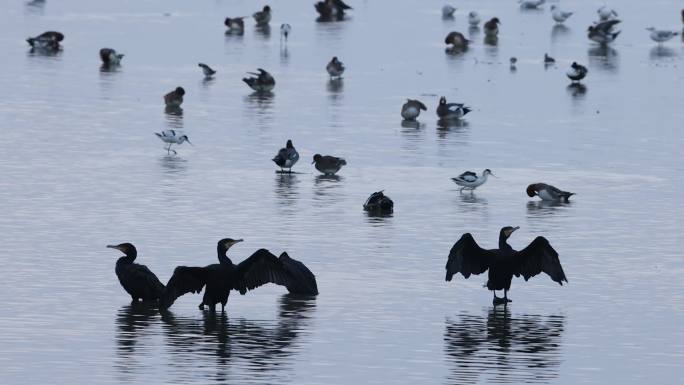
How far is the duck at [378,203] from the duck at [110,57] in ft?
82.7

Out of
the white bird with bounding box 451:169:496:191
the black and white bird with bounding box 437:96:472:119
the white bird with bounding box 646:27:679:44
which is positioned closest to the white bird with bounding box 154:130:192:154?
the white bird with bounding box 451:169:496:191

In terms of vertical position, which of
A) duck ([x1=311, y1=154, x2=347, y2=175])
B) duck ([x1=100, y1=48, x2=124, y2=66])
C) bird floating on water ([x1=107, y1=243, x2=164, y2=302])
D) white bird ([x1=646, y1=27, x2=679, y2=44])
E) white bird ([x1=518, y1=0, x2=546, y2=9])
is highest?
white bird ([x1=518, y1=0, x2=546, y2=9])

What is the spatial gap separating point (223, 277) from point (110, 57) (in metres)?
32.7

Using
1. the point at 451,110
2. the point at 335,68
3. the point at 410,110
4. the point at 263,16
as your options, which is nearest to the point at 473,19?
the point at 263,16

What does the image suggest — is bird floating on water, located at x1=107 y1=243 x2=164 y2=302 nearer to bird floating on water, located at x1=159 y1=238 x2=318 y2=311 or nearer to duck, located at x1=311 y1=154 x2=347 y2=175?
bird floating on water, located at x1=159 y1=238 x2=318 y2=311

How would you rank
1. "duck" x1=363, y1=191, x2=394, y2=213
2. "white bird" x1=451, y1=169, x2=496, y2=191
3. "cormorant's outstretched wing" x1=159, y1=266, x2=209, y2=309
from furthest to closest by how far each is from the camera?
"white bird" x1=451, y1=169, x2=496, y2=191, "duck" x1=363, y1=191, x2=394, y2=213, "cormorant's outstretched wing" x1=159, y1=266, x2=209, y2=309

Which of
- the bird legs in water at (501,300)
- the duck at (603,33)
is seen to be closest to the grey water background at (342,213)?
the bird legs in water at (501,300)

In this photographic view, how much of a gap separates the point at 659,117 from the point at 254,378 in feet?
89.5

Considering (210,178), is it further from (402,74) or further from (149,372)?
(402,74)

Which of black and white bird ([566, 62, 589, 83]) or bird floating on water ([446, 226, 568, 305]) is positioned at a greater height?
black and white bird ([566, 62, 589, 83])

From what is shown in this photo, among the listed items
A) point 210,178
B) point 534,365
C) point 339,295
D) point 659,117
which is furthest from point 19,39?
point 534,365

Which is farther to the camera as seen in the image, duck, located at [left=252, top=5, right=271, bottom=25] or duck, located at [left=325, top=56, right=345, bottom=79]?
duck, located at [left=252, top=5, right=271, bottom=25]

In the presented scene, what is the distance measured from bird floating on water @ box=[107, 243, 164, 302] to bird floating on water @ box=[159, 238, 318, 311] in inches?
18.2

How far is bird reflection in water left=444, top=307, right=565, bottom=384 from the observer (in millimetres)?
17703
